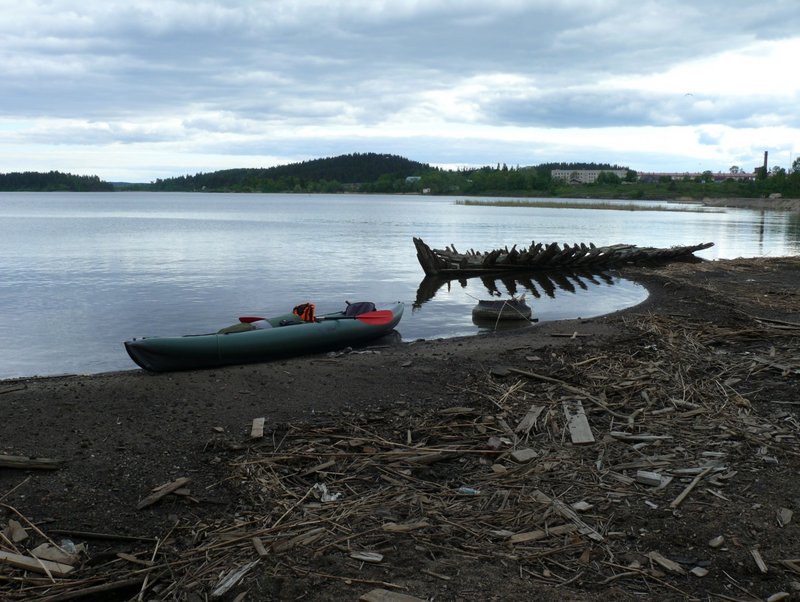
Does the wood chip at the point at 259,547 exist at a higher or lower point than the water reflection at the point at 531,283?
higher

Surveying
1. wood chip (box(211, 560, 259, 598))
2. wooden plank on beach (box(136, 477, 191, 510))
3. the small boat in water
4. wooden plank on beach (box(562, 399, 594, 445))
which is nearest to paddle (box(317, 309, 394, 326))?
the small boat in water

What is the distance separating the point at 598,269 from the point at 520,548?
29032 mm

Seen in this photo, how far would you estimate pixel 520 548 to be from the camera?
16.9 feet

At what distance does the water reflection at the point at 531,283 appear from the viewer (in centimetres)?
2573

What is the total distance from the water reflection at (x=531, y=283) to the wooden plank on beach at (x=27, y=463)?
1689cm

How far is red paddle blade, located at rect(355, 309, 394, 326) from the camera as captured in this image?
14802mm

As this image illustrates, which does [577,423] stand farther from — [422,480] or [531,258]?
[531,258]

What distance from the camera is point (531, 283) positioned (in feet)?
93.1

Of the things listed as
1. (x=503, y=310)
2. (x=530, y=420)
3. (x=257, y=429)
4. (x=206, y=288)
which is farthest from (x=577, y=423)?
(x=206, y=288)

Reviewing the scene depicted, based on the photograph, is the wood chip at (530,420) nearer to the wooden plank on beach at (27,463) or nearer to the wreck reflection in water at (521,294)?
the wooden plank on beach at (27,463)

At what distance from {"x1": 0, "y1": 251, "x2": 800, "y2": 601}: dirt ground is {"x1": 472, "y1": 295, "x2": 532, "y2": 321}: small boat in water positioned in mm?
6992

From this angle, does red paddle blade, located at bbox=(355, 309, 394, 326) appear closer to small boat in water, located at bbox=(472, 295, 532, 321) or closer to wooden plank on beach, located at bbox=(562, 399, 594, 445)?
small boat in water, located at bbox=(472, 295, 532, 321)

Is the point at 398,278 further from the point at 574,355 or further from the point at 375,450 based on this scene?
the point at 375,450

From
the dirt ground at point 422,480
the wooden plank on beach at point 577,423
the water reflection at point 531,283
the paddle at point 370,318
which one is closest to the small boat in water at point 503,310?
the paddle at point 370,318
